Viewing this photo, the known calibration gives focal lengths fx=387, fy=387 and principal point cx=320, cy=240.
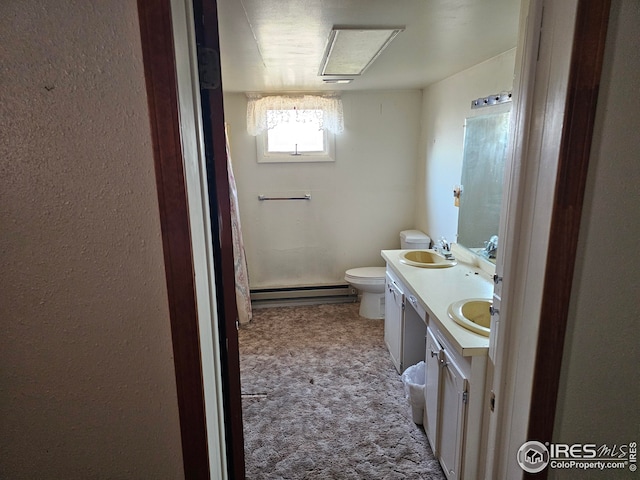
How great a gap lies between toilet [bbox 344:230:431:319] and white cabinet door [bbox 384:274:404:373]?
629 millimetres

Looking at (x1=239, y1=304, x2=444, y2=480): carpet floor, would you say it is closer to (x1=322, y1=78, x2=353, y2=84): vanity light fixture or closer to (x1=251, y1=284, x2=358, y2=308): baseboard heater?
(x1=251, y1=284, x2=358, y2=308): baseboard heater

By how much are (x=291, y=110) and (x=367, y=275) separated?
1.79 m

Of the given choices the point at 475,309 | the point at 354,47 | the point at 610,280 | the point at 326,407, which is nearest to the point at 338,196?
the point at 354,47

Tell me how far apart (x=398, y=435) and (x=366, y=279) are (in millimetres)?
1635

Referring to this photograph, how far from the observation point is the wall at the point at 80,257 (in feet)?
2.18

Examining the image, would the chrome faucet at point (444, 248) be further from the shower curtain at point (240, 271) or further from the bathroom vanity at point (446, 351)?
the shower curtain at point (240, 271)

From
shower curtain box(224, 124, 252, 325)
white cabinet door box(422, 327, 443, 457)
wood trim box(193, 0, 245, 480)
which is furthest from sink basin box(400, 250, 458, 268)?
wood trim box(193, 0, 245, 480)

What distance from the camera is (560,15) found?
73 centimetres

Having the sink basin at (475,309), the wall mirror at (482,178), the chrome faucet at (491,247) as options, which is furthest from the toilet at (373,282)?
the sink basin at (475,309)

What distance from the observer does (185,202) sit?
0.72 meters

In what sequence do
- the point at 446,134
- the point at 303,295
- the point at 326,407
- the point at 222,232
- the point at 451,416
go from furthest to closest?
the point at 303,295 → the point at 446,134 → the point at 326,407 → the point at 451,416 → the point at 222,232

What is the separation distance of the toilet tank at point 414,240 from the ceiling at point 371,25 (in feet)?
4.75

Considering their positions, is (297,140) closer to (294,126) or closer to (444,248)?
(294,126)

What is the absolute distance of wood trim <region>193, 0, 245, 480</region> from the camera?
89cm
